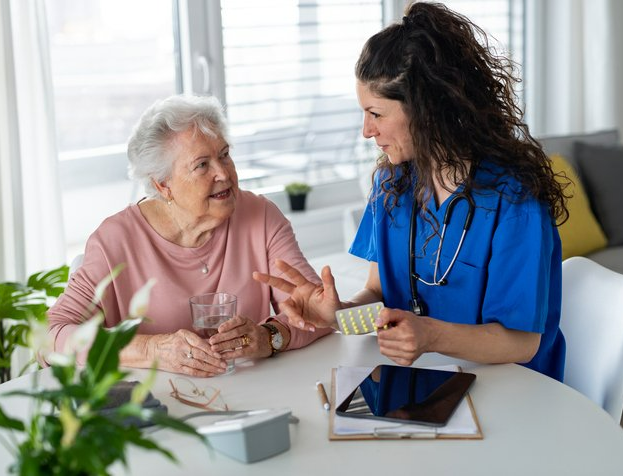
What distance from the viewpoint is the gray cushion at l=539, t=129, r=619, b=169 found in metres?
3.67

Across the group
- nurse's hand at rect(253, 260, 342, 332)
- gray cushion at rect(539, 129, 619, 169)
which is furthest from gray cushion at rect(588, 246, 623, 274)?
nurse's hand at rect(253, 260, 342, 332)

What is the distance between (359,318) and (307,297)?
204 mm

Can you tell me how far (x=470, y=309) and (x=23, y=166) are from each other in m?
1.64

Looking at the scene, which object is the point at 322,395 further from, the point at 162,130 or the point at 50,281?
the point at 50,281

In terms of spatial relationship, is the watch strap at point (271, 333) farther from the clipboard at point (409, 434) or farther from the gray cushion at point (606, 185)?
the gray cushion at point (606, 185)

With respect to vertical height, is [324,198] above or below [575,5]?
below

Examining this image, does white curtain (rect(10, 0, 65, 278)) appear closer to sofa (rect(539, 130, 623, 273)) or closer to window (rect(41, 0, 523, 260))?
window (rect(41, 0, 523, 260))

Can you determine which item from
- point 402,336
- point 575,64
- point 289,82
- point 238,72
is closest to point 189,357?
point 402,336

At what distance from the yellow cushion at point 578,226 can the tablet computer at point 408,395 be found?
204cm

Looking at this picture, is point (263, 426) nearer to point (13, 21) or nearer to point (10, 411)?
point (10, 411)

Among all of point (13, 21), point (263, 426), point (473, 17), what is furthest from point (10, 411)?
point (473, 17)

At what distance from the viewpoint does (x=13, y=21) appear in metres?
2.69

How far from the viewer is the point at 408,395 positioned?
55.7 inches

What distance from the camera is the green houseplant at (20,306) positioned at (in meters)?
2.37
